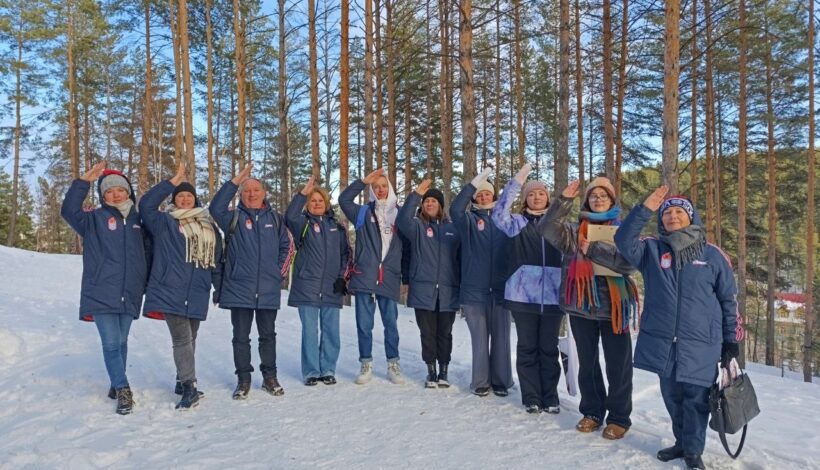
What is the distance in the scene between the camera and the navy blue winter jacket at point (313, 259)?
202 inches

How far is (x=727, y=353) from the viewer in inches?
126

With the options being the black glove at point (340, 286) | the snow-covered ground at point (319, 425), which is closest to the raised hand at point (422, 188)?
the black glove at point (340, 286)

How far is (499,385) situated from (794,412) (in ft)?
10.00

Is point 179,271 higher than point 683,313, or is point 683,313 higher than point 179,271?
point 179,271

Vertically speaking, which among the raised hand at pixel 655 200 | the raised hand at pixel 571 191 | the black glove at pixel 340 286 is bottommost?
the black glove at pixel 340 286

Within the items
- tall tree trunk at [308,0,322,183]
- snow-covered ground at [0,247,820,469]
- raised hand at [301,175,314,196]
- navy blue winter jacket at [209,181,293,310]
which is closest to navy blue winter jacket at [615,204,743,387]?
snow-covered ground at [0,247,820,469]

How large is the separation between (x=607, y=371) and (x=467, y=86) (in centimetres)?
493

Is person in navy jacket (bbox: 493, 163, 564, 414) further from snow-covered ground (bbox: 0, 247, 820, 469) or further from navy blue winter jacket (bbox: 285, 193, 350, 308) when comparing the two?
navy blue winter jacket (bbox: 285, 193, 350, 308)

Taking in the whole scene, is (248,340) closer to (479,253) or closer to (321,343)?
(321,343)

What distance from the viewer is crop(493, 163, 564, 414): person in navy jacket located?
4.34 meters

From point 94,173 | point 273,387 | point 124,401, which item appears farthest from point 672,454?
point 94,173

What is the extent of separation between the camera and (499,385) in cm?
488

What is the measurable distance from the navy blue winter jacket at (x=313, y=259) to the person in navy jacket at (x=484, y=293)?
1330 millimetres

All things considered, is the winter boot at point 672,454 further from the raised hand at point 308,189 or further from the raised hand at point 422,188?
the raised hand at point 308,189
